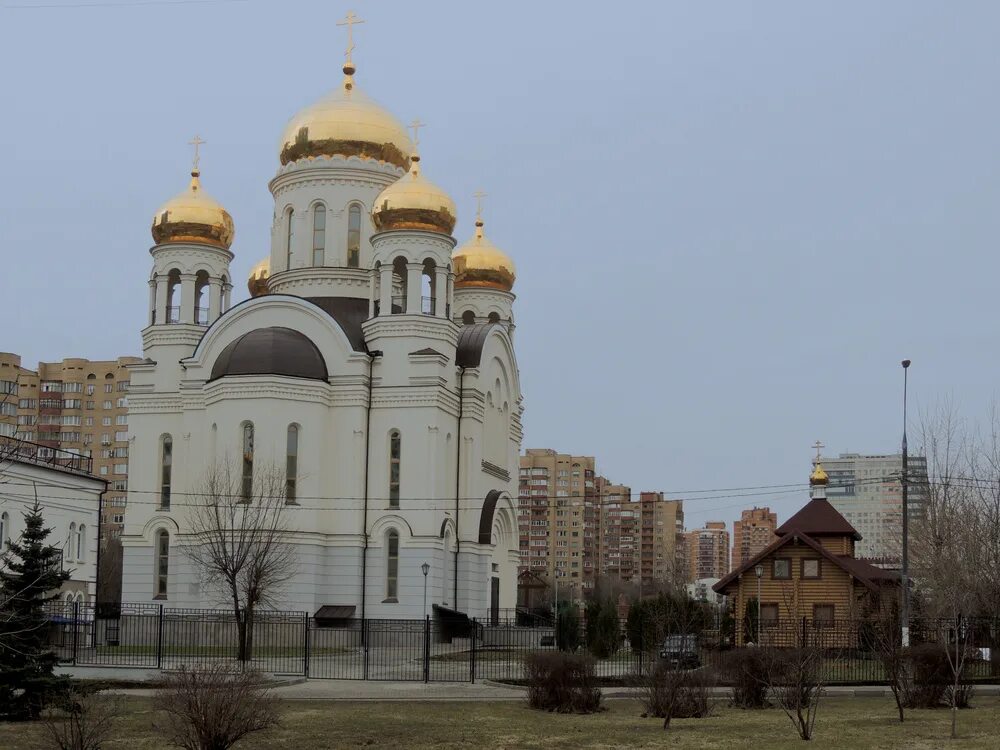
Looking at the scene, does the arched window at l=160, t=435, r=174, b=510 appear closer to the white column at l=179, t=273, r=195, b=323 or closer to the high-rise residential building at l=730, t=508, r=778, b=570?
the white column at l=179, t=273, r=195, b=323

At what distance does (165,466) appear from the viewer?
40750 mm

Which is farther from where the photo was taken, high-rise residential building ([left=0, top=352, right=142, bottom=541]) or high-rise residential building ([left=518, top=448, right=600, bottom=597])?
high-rise residential building ([left=518, top=448, right=600, bottom=597])

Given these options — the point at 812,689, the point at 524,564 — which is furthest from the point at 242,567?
the point at 524,564

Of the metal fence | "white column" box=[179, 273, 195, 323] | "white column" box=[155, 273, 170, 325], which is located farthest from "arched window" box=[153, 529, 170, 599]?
"white column" box=[155, 273, 170, 325]

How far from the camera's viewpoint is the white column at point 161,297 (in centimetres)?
4228

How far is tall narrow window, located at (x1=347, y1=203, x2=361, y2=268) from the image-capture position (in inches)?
1683

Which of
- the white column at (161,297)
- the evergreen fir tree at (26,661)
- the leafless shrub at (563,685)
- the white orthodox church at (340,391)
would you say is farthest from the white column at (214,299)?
the evergreen fir tree at (26,661)

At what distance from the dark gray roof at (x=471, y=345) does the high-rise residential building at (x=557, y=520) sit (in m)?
62.8

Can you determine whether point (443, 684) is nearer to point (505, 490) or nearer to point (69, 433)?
point (505, 490)

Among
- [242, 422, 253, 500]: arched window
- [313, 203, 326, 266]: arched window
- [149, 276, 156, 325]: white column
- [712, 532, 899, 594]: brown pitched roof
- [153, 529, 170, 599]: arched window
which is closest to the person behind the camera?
[242, 422, 253, 500]: arched window

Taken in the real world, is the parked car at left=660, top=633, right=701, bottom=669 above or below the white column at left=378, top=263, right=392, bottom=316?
below

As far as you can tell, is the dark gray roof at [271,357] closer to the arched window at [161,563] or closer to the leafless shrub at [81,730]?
the arched window at [161,563]

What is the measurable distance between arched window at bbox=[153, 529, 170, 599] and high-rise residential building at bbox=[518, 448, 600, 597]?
65.8 meters

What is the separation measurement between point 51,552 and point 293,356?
20944 mm
